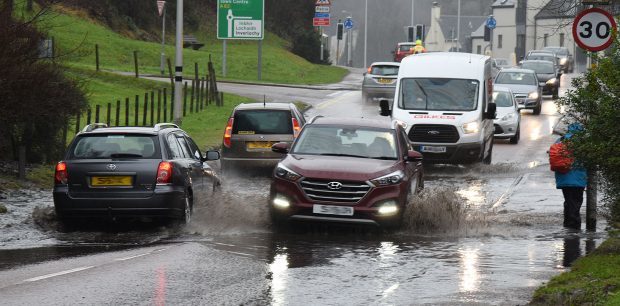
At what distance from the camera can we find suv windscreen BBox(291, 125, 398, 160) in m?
17.6

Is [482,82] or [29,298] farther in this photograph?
[482,82]

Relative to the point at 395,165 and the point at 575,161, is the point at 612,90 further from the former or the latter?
the point at 395,165

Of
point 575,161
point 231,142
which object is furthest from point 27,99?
point 575,161

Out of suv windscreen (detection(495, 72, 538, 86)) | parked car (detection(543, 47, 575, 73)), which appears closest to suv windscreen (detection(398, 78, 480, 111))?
suv windscreen (detection(495, 72, 538, 86))

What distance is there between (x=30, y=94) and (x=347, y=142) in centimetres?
601

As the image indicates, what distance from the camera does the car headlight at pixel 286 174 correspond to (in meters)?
16.4

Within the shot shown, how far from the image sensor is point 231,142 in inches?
1004

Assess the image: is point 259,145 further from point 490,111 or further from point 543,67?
point 543,67

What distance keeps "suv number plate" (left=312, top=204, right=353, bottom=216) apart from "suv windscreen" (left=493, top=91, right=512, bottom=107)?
834 inches

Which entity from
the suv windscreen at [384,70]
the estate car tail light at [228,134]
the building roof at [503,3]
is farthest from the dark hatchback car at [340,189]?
the building roof at [503,3]

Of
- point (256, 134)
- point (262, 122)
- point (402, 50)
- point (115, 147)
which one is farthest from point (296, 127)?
point (402, 50)

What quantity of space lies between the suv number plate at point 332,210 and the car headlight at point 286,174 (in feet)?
1.55

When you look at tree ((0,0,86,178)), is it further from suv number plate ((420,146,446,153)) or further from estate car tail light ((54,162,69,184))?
suv number plate ((420,146,446,153))

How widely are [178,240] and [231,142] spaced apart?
9.85 m
